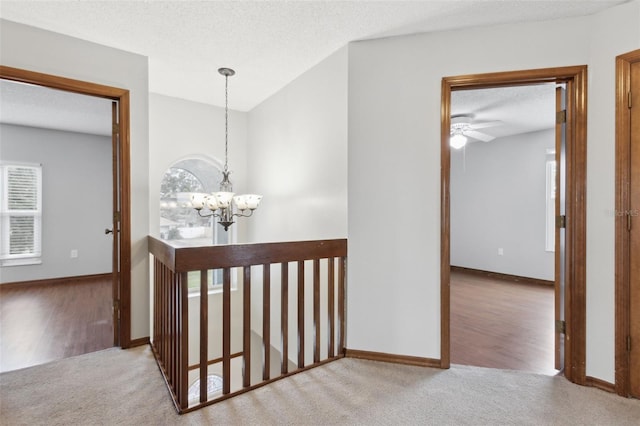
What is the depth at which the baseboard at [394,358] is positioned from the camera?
2338 millimetres

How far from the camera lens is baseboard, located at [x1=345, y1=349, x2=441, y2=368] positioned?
7.67 feet

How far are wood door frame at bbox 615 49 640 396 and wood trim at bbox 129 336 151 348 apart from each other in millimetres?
3359

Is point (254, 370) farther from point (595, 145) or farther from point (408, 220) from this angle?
point (595, 145)

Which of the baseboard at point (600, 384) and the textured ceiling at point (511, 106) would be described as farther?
the textured ceiling at point (511, 106)

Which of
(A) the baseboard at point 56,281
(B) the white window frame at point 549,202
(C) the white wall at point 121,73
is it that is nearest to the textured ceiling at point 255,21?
(C) the white wall at point 121,73

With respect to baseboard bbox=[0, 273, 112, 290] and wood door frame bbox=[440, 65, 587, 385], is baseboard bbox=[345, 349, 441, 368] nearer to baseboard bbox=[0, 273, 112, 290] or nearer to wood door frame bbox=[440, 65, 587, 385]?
wood door frame bbox=[440, 65, 587, 385]

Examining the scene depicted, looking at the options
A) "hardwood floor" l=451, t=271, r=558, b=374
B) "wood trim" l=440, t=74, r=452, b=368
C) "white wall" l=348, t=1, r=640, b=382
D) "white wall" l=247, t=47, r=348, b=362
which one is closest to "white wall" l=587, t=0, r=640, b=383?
"white wall" l=348, t=1, r=640, b=382

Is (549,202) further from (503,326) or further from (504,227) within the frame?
(503,326)

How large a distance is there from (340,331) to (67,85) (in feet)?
9.17

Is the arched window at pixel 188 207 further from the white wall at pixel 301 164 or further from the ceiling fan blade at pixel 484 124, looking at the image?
the ceiling fan blade at pixel 484 124

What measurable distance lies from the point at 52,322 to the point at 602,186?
5077 mm

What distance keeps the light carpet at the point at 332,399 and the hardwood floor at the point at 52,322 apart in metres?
0.48

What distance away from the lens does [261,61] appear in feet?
9.59

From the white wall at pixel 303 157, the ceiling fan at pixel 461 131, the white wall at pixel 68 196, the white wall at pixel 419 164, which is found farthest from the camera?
the white wall at pixel 68 196
